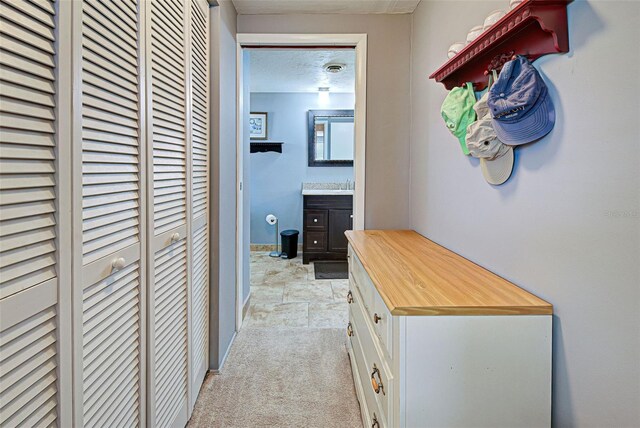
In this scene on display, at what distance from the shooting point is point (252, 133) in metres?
5.36

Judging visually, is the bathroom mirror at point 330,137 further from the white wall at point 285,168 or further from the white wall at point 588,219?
the white wall at point 588,219

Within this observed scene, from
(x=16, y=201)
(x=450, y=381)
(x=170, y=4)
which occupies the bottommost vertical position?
(x=450, y=381)

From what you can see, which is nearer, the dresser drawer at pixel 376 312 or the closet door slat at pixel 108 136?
the closet door slat at pixel 108 136

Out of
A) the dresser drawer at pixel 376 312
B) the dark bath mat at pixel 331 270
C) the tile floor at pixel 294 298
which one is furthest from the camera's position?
the dark bath mat at pixel 331 270

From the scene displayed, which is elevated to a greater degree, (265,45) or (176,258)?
(265,45)

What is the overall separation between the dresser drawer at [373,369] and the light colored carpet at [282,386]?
0.30 m

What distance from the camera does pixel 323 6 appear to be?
7.79 ft

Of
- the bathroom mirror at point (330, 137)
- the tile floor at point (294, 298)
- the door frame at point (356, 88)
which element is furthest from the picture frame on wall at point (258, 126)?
the door frame at point (356, 88)

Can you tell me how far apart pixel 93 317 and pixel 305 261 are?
391 cm

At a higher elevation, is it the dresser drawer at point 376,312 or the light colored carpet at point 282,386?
the dresser drawer at point 376,312

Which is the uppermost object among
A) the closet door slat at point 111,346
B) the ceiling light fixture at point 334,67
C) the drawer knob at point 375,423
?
the ceiling light fixture at point 334,67

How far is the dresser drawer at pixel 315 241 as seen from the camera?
4852mm

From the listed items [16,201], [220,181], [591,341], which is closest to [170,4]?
[220,181]

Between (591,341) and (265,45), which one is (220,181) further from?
(591,341)
